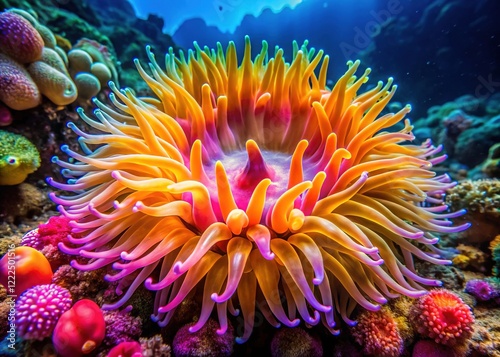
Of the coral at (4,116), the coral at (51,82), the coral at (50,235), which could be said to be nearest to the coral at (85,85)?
the coral at (51,82)

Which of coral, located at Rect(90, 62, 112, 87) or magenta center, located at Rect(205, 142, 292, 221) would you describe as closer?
magenta center, located at Rect(205, 142, 292, 221)

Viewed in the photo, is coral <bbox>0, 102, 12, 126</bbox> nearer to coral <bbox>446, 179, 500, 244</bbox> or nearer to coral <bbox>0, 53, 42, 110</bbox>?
coral <bbox>0, 53, 42, 110</bbox>

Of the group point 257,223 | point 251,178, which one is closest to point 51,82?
point 251,178

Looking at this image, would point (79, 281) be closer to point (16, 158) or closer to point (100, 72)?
point (16, 158)

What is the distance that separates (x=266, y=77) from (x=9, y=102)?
2797mm

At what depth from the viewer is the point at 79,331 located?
1571 millimetres

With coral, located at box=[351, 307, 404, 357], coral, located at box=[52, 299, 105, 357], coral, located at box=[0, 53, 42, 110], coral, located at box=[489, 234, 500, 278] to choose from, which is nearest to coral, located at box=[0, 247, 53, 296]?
coral, located at box=[52, 299, 105, 357]

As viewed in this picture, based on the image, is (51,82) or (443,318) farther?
(51,82)

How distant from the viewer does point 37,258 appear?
187 cm

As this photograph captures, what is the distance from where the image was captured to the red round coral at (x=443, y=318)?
1822mm

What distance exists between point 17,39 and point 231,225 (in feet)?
11.6

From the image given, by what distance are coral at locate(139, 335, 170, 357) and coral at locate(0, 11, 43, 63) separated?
358 centimetres

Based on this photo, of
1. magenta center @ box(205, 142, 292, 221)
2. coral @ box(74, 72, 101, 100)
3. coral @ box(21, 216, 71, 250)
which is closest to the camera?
coral @ box(21, 216, 71, 250)

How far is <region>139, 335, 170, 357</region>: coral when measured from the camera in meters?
1.63
